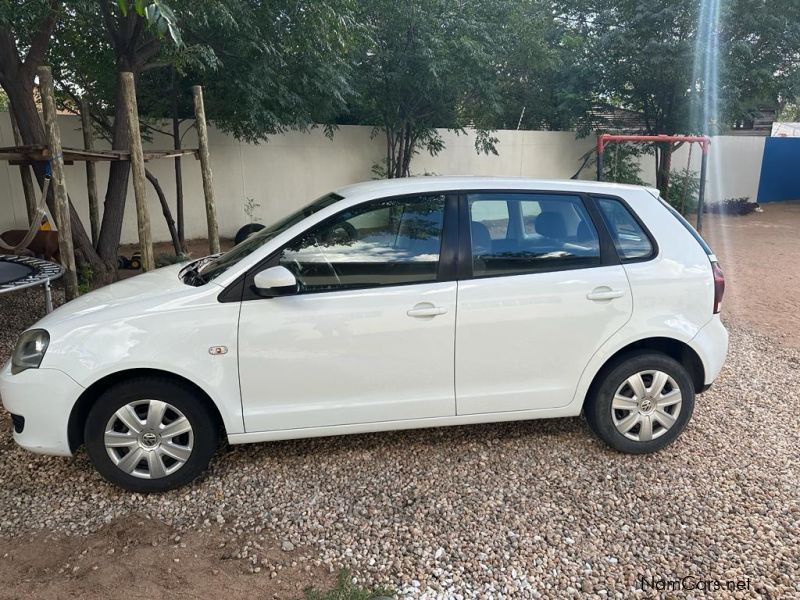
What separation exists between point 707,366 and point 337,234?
241cm

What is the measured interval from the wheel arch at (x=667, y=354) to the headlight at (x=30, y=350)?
121 inches

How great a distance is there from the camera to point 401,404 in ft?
11.4

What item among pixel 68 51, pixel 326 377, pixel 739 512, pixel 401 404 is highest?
pixel 68 51

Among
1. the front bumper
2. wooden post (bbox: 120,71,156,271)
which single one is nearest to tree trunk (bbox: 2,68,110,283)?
wooden post (bbox: 120,71,156,271)

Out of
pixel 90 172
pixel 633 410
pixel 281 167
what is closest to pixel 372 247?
pixel 633 410

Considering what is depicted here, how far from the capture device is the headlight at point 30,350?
10.4 ft

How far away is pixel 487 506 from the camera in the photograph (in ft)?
10.7

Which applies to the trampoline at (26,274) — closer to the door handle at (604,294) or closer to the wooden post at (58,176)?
the wooden post at (58,176)

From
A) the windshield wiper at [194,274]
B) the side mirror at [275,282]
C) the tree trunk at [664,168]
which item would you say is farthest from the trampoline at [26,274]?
the tree trunk at [664,168]

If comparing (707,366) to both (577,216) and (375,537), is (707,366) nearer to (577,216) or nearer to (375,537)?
(577,216)

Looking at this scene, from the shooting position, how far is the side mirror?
124 inches

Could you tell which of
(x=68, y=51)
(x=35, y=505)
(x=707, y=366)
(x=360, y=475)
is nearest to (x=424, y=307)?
(x=360, y=475)

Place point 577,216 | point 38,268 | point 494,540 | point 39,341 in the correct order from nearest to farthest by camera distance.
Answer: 1. point 494,540
2. point 39,341
3. point 577,216
4. point 38,268

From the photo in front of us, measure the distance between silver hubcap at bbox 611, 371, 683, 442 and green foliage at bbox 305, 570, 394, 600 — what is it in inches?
73.3
